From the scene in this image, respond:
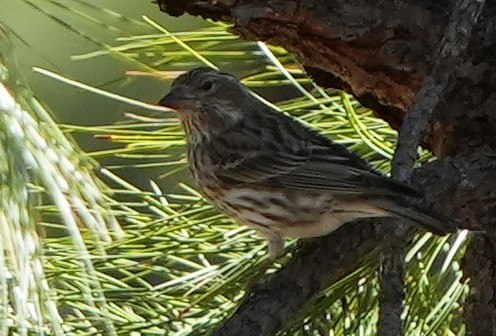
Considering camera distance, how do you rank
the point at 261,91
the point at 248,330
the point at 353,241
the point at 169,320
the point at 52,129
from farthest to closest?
the point at 261,91, the point at 169,320, the point at 353,241, the point at 52,129, the point at 248,330

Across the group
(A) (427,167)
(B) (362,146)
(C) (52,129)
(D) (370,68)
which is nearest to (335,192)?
(B) (362,146)

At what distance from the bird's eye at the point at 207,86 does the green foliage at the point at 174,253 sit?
10cm

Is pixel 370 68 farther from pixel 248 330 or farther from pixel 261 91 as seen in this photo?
pixel 261 91

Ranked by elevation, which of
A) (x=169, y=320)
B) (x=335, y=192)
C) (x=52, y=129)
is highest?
(x=52, y=129)

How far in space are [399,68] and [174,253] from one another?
0.37 meters

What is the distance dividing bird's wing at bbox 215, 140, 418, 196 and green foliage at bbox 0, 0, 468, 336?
0.04m

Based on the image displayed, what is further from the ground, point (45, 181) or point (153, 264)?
point (45, 181)

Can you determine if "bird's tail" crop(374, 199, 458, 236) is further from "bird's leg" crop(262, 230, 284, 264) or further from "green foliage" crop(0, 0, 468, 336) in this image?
"bird's leg" crop(262, 230, 284, 264)

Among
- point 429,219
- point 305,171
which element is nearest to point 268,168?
point 305,171

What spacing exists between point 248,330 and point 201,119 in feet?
2.42

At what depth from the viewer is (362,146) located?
1.69 meters

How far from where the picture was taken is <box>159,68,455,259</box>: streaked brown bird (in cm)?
157

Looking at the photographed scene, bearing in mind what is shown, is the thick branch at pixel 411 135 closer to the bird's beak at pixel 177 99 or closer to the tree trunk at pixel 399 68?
the tree trunk at pixel 399 68

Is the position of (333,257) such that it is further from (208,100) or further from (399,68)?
(208,100)
